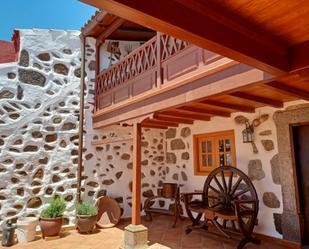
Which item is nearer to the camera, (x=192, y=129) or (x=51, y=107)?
(x=51, y=107)

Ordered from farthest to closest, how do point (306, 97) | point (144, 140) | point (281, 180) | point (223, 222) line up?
point (144, 140) → point (223, 222) → point (281, 180) → point (306, 97)

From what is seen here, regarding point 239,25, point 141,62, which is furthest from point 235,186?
point 239,25

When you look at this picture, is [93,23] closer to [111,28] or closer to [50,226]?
[111,28]

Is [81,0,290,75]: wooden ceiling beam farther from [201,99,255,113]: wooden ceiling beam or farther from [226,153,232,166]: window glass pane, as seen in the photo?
[226,153,232,166]: window glass pane

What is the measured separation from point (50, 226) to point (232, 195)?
125 inches

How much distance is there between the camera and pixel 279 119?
163 inches

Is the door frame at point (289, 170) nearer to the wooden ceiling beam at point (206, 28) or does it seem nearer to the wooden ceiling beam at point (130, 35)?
the wooden ceiling beam at point (206, 28)

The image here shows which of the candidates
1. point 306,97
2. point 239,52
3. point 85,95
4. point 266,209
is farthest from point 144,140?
point 239,52

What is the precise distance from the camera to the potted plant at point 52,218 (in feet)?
14.9

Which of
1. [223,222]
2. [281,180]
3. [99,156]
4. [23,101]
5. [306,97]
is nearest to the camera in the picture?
[306,97]

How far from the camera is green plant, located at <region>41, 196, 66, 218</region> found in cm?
466

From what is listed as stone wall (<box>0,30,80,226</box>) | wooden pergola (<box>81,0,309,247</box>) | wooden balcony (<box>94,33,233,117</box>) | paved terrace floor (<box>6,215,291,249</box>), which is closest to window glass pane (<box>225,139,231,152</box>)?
paved terrace floor (<box>6,215,291,249</box>)

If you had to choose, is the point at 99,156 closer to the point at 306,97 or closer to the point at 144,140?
the point at 144,140

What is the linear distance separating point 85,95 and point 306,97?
4211mm
